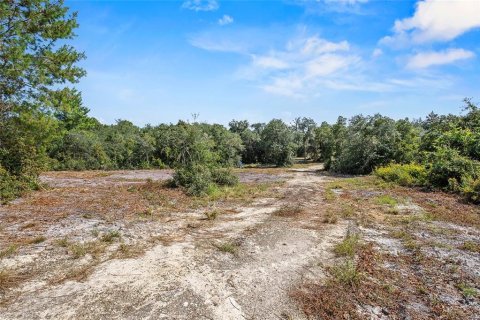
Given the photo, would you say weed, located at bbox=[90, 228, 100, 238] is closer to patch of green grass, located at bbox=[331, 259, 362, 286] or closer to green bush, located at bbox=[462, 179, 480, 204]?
patch of green grass, located at bbox=[331, 259, 362, 286]

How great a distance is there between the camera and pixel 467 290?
15.5 ft

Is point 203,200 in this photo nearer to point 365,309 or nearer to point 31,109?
point 31,109

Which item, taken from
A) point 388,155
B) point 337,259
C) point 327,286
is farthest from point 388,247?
point 388,155

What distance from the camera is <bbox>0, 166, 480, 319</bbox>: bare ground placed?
4258 millimetres

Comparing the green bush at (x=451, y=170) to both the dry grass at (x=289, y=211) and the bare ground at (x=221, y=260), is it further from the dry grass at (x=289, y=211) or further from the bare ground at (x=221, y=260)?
the dry grass at (x=289, y=211)

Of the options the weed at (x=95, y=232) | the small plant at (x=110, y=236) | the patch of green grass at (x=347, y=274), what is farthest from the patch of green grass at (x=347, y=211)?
the weed at (x=95, y=232)

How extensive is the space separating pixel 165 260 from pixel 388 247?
489 cm

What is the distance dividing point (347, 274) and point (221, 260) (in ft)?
7.57

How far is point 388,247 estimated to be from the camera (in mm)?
6852

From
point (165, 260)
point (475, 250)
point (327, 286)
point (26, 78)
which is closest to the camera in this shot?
point (327, 286)

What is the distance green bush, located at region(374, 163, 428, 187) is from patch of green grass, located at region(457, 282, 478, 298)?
13768 millimetres

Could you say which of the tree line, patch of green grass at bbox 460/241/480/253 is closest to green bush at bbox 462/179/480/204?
the tree line

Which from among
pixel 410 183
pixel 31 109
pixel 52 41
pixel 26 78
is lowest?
pixel 410 183

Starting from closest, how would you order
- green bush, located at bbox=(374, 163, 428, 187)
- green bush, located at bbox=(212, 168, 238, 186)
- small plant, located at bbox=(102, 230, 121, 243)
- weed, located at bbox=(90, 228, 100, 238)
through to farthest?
1. small plant, located at bbox=(102, 230, 121, 243)
2. weed, located at bbox=(90, 228, 100, 238)
3. green bush, located at bbox=(212, 168, 238, 186)
4. green bush, located at bbox=(374, 163, 428, 187)
